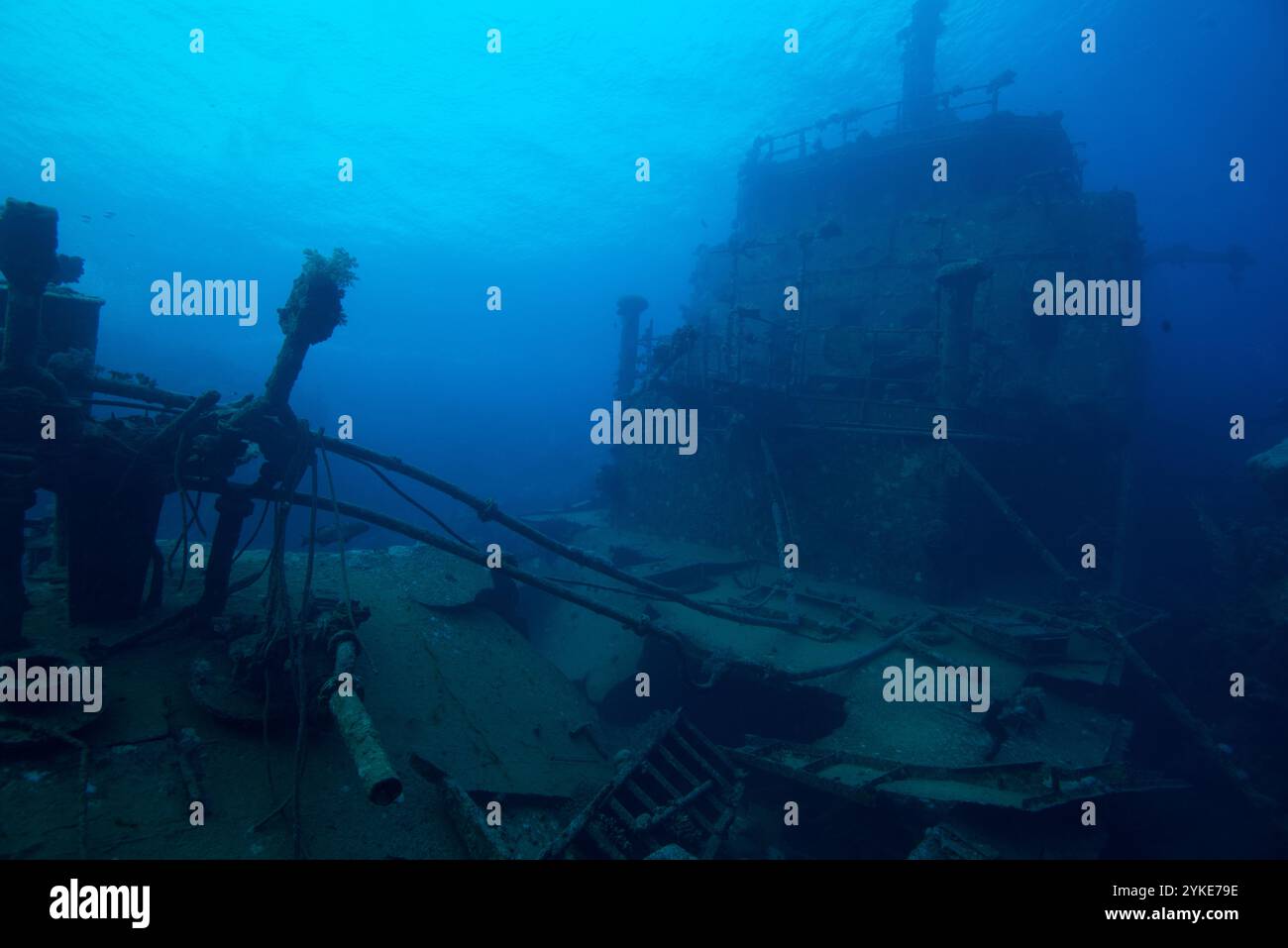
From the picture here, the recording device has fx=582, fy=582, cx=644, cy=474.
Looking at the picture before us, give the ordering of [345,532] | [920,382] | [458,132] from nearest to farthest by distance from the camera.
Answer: [345,532], [920,382], [458,132]

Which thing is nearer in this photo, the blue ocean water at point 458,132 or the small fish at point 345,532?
the small fish at point 345,532

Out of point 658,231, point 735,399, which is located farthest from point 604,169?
point 735,399

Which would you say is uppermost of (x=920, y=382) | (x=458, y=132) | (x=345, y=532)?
(x=458, y=132)

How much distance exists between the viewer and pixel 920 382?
490 inches

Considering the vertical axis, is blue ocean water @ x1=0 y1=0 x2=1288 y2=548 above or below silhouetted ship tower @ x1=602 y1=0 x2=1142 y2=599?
above

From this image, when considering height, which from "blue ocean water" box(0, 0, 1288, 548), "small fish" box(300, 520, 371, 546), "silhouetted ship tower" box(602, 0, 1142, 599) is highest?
"blue ocean water" box(0, 0, 1288, 548)

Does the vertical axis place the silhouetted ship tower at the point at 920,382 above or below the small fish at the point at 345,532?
above

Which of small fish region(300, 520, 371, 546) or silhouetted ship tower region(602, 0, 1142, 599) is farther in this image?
silhouetted ship tower region(602, 0, 1142, 599)

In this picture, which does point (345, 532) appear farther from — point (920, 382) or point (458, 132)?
point (458, 132)

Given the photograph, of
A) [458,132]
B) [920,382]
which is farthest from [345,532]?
[458,132]

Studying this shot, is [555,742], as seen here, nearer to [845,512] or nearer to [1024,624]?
[1024,624]

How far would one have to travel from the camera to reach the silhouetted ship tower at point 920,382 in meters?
12.1

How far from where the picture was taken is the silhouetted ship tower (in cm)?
1205

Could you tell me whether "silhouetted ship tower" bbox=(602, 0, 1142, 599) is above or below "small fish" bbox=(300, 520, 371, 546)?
above
